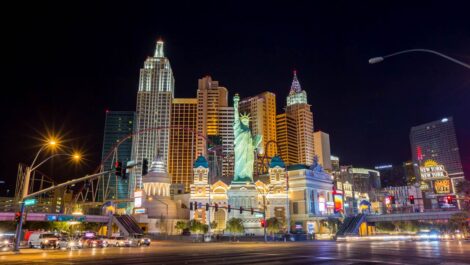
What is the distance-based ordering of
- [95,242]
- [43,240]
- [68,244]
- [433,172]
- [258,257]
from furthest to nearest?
1. [433,172]
2. [95,242]
3. [68,244]
4. [43,240]
5. [258,257]

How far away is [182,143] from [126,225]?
4223 inches

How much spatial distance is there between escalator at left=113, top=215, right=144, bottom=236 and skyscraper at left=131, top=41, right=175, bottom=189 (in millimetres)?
92702

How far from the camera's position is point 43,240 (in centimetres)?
4319

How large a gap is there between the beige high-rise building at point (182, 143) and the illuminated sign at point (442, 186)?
104939mm

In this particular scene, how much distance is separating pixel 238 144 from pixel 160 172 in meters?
28.0

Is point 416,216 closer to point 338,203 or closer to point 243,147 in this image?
point 338,203

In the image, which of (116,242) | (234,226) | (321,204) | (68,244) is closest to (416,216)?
(321,204)

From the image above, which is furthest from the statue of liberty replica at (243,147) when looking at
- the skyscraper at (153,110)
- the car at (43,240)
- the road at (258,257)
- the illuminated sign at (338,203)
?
the skyscraper at (153,110)

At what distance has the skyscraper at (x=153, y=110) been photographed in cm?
18200

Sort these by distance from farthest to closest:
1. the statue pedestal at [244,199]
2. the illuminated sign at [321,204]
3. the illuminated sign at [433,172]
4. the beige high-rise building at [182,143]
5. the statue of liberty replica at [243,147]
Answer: the beige high-rise building at [182,143]
the illuminated sign at [433,172]
the statue of liberty replica at [243,147]
the illuminated sign at [321,204]
the statue pedestal at [244,199]

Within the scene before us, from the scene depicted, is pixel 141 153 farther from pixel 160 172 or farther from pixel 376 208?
pixel 376 208

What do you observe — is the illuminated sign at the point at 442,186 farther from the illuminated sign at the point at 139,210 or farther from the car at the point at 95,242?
the car at the point at 95,242

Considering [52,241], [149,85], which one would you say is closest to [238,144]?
[52,241]

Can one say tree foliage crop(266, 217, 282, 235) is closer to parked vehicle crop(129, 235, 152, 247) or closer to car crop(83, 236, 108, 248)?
parked vehicle crop(129, 235, 152, 247)
